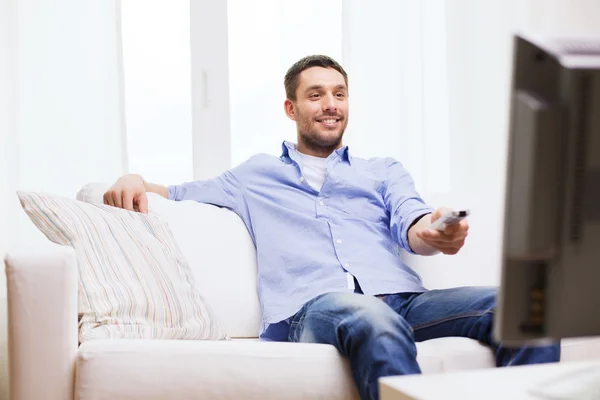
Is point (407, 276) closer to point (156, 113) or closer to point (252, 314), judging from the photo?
point (252, 314)

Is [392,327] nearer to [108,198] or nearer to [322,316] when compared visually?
[322,316]

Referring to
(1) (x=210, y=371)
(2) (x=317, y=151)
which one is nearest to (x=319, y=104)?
(2) (x=317, y=151)

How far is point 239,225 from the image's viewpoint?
7.19ft

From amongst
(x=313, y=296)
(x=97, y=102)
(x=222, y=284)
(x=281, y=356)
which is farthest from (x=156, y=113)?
(x=281, y=356)

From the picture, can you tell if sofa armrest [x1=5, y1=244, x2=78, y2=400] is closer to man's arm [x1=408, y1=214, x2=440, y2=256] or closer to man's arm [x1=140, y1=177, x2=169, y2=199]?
man's arm [x1=140, y1=177, x2=169, y2=199]

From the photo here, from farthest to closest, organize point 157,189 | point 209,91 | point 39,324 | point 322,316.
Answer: point 209,91 < point 157,189 < point 322,316 < point 39,324

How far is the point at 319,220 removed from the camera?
6.99ft

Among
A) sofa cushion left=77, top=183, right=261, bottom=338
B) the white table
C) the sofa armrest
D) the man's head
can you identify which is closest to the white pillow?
sofa cushion left=77, top=183, right=261, bottom=338

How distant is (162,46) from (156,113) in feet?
0.82

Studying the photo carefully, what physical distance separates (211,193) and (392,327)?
91 centimetres

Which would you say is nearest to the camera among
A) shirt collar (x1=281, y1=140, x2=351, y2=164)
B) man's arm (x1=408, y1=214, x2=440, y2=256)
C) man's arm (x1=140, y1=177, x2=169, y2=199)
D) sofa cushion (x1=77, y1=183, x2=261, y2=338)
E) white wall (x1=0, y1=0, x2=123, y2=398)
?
man's arm (x1=408, y1=214, x2=440, y2=256)

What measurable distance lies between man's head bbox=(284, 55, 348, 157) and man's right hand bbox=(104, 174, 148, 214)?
556 mm

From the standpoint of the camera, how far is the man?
1564 millimetres

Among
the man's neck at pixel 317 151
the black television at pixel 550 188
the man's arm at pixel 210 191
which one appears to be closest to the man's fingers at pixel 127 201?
the man's arm at pixel 210 191
